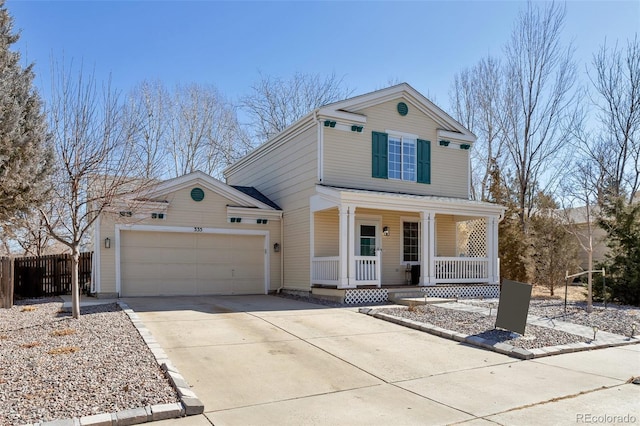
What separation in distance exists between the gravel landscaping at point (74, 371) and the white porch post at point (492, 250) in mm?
11255

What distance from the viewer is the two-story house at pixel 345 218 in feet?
44.1

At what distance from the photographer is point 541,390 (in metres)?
5.44

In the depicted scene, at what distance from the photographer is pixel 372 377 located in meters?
5.90

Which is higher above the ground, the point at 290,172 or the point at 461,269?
the point at 290,172

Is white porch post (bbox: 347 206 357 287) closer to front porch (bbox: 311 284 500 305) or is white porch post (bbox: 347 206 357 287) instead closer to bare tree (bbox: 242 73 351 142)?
front porch (bbox: 311 284 500 305)

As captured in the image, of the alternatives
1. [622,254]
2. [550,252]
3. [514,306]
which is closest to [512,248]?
[550,252]

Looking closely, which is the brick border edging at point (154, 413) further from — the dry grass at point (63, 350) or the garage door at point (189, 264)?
the garage door at point (189, 264)

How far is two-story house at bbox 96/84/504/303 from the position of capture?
44.1 feet

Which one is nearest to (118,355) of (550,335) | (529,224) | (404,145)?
(550,335)

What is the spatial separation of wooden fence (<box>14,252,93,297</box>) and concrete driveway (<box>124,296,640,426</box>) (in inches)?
248

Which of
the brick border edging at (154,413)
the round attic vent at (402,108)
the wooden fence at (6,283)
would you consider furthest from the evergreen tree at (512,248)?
the wooden fence at (6,283)

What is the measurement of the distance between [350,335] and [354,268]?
4.63 metres

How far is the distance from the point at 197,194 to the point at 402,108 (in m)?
7.26

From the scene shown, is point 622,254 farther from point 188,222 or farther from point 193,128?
point 193,128
